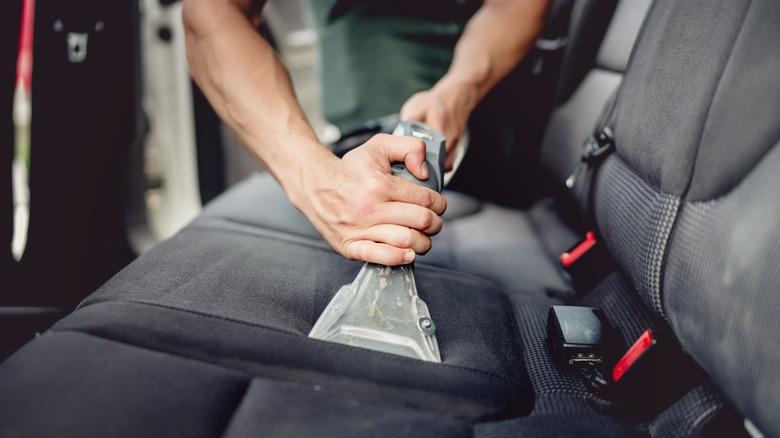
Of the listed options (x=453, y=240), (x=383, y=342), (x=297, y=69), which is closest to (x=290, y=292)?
(x=383, y=342)

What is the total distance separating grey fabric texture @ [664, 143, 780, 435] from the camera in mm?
416

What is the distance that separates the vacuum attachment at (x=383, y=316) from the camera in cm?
59

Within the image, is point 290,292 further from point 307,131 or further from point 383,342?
point 307,131

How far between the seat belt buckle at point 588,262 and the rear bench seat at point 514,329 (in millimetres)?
107

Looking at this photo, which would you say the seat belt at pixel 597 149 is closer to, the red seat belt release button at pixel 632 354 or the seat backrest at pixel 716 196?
the seat backrest at pixel 716 196

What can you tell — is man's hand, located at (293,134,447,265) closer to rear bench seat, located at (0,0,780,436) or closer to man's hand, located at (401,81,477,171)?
rear bench seat, located at (0,0,780,436)

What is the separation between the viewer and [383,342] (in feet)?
1.96

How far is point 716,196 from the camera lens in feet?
1.66

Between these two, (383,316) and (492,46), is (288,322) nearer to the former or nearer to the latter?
(383,316)

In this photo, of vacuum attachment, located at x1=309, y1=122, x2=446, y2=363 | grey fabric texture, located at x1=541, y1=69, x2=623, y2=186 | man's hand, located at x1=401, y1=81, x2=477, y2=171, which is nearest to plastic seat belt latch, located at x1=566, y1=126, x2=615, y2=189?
grey fabric texture, located at x1=541, y1=69, x2=623, y2=186

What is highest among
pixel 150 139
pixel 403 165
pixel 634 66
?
pixel 634 66

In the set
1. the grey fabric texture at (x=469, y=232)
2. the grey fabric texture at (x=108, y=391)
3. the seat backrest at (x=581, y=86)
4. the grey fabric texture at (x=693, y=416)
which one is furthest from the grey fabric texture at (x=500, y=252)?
the grey fabric texture at (x=108, y=391)

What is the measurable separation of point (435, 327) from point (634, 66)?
0.51 m

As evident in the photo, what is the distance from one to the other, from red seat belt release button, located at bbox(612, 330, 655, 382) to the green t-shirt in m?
1.06
